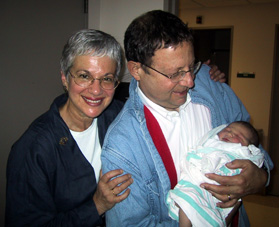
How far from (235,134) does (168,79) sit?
631 millimetres

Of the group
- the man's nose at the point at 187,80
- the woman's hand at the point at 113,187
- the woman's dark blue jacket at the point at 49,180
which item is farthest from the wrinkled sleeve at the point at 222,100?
the woman's dark blue jacket at the point at 49,180

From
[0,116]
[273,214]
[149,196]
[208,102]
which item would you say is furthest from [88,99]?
[273,214]

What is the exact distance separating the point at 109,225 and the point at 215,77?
1233 millimetres

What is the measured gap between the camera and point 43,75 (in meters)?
2.63

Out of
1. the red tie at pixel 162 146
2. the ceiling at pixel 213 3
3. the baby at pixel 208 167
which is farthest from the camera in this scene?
the ceiling at pixel 213 3

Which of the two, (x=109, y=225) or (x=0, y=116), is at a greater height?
(x=0, y=116)

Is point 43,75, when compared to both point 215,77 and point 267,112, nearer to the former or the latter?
point 215,77

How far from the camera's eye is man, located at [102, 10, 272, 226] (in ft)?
3.92

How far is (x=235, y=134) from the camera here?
4.90 ft

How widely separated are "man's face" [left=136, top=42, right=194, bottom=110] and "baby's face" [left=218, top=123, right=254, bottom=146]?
0.37 m

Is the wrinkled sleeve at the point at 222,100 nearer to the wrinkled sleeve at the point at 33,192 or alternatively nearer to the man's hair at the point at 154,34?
the man's hair at the point at 154,34

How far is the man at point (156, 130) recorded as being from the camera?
1.20 meters

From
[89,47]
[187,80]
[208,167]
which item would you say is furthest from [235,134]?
[89,47]

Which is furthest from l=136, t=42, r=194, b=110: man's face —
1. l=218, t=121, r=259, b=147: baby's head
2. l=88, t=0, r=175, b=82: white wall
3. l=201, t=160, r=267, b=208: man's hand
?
l=88, t=0, r=175, b=82: white wall
